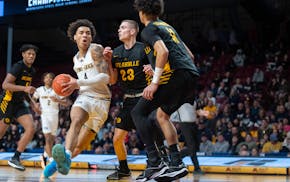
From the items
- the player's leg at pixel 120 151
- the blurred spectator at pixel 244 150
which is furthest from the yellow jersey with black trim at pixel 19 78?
the blurred spectator at pixel 244 150

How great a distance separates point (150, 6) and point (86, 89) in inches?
74.3

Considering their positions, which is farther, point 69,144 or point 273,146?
point 273,146

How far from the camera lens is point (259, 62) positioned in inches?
749

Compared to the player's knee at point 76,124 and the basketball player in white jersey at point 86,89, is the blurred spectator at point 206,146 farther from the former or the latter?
the player's knee at point 76,124

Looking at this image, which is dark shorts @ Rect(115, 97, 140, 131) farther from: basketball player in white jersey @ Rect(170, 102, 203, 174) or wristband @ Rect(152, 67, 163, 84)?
basketball player in white jersey @ Rect(170, 102, 203, 174)

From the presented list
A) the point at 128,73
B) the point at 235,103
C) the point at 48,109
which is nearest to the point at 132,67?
the point at 128,73

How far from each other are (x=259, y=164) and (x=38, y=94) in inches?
200

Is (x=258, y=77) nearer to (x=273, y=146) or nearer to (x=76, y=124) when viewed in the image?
(x=273, y=146)

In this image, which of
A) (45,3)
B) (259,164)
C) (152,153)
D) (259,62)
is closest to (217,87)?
(259,62)

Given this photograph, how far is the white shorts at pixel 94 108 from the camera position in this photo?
26.1ft

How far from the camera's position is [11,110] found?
35.9 ft

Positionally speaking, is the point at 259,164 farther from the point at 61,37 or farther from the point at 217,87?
the point at 61,37

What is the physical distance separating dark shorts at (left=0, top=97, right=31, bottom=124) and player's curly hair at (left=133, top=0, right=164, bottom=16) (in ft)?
16.3

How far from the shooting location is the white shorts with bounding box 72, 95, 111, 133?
7.96 metres
